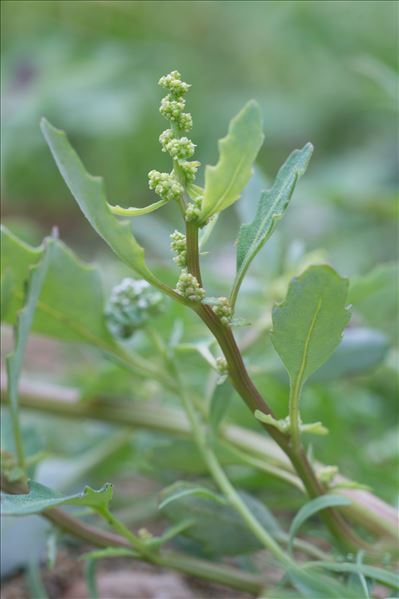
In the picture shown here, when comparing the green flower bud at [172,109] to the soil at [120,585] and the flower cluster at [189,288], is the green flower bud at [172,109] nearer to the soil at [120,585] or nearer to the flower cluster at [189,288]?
the flower cluster at [189,288]

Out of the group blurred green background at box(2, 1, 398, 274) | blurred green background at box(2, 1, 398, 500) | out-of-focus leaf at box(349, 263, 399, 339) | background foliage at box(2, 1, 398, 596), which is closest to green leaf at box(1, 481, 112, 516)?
out-of-focus leaf at box(349, 263, 399, 339)

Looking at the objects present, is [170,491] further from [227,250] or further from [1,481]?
[227,250]

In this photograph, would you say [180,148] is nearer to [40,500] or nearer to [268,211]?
[268,211]

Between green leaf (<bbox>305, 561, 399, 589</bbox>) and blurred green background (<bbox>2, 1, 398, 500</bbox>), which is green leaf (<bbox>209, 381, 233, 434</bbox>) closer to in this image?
green leaf (<bbox>305, 561, 399, 589</bbox>)

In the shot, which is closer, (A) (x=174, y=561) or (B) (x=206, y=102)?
(A) (x=174, y=561)

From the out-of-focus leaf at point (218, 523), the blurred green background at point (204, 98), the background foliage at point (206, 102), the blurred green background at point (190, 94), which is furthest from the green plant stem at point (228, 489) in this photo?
the blurred green background at point (190, 94)

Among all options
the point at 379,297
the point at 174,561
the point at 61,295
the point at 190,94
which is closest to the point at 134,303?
the point at 61,295
